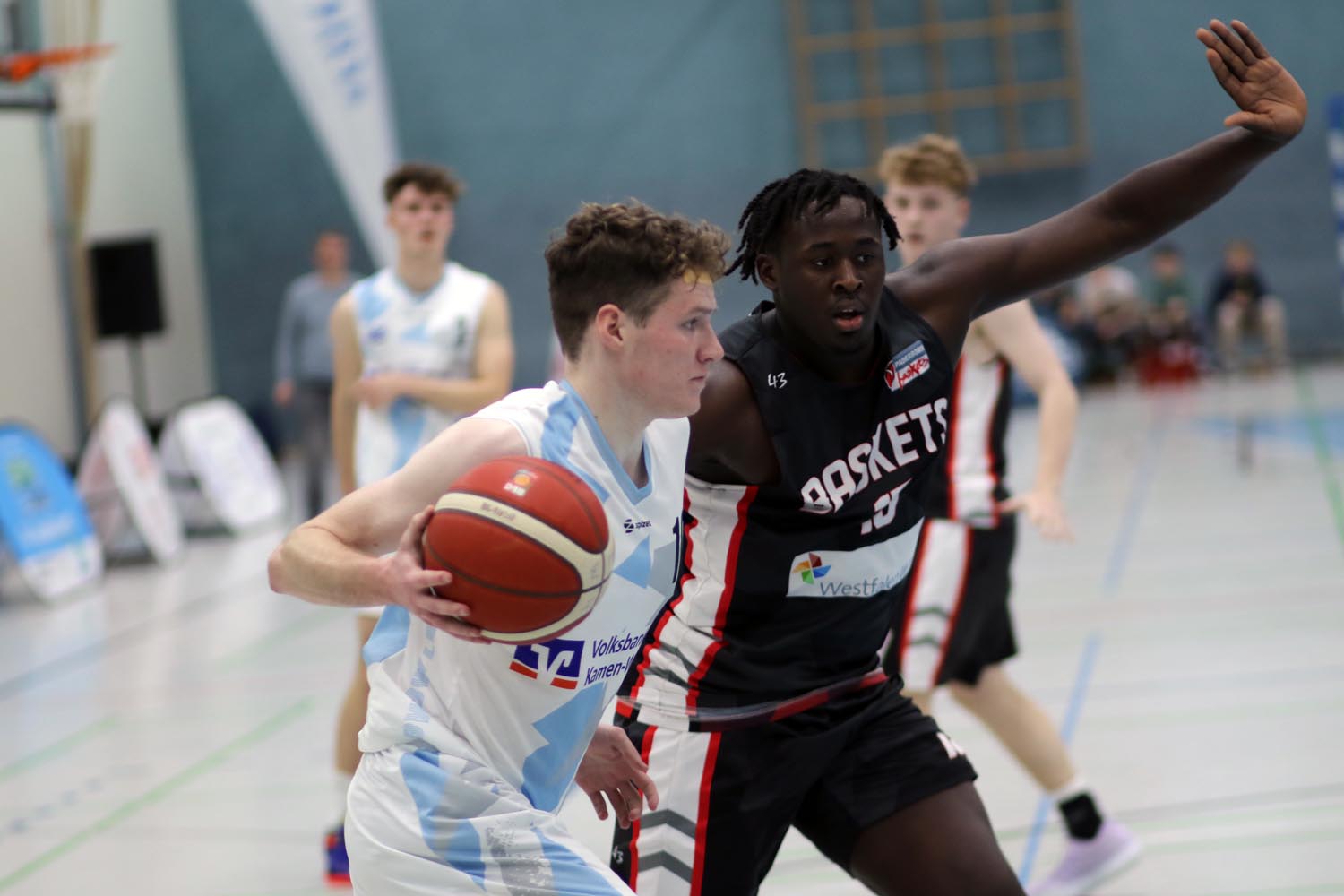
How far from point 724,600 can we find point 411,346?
228 cm

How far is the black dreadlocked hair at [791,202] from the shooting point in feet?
8.19

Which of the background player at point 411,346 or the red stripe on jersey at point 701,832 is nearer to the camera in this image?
the red stripe on jersey at point 701,832

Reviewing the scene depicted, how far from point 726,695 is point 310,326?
9.38 meters

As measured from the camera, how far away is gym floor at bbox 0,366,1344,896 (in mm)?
4211

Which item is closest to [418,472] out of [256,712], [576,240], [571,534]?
[571,534]

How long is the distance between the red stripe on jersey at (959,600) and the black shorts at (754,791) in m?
1.02

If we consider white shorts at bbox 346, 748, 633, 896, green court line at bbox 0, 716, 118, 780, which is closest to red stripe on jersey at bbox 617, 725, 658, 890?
white shorts at bbox 346, 748, 633, 896

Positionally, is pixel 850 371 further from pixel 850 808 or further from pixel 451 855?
pixel 451 855

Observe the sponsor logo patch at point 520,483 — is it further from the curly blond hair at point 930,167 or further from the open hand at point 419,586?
the curly blond hair at point 930,167

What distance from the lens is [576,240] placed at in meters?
2.19

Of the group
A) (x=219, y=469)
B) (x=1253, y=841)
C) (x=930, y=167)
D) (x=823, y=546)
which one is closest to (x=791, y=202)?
(x=823, y=546)

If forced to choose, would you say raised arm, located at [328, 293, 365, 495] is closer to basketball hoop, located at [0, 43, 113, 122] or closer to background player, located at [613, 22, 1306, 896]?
background player, located at [613, 22, 1306, 896]

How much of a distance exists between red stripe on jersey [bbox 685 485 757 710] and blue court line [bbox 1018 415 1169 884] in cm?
143

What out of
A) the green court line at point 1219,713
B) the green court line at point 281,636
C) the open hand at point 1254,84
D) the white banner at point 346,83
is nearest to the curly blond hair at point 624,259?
the open hand at point 1254,84
